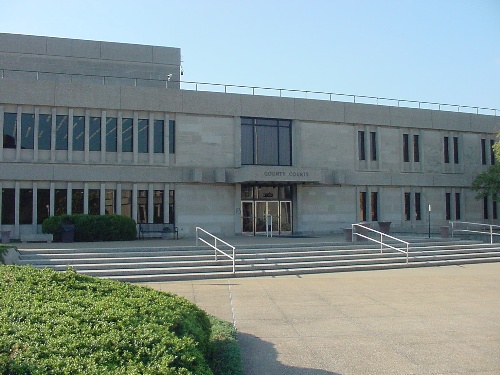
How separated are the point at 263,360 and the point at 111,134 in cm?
2183

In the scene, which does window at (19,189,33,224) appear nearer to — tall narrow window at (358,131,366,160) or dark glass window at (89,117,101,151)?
dark glass window at (89,117,101,151)

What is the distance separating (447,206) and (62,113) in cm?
2357

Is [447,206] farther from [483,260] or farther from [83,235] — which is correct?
[83,235]

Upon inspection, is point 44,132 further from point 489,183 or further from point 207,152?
point 489,183

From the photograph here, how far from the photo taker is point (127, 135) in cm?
2702

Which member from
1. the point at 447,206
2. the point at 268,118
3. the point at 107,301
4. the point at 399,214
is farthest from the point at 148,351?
the point at 447,206

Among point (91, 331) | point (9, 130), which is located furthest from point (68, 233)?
point (91, 331)

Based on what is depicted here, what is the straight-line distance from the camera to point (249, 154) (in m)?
29.1

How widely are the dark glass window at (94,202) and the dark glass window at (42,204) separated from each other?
199cm

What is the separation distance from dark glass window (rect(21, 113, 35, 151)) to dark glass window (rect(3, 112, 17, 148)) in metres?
0.35

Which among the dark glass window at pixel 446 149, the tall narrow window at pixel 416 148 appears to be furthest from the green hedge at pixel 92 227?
the dark glass window at pixel 446 149

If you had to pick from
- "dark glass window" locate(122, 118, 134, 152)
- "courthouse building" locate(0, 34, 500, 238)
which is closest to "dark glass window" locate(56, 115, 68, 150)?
"courthouse building" locate(0, 34, 500, 238)

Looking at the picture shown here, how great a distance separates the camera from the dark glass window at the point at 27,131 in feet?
83.0

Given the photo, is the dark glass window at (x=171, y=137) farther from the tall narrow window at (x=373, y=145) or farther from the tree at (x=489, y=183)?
the tree at (x=489, y=183)
